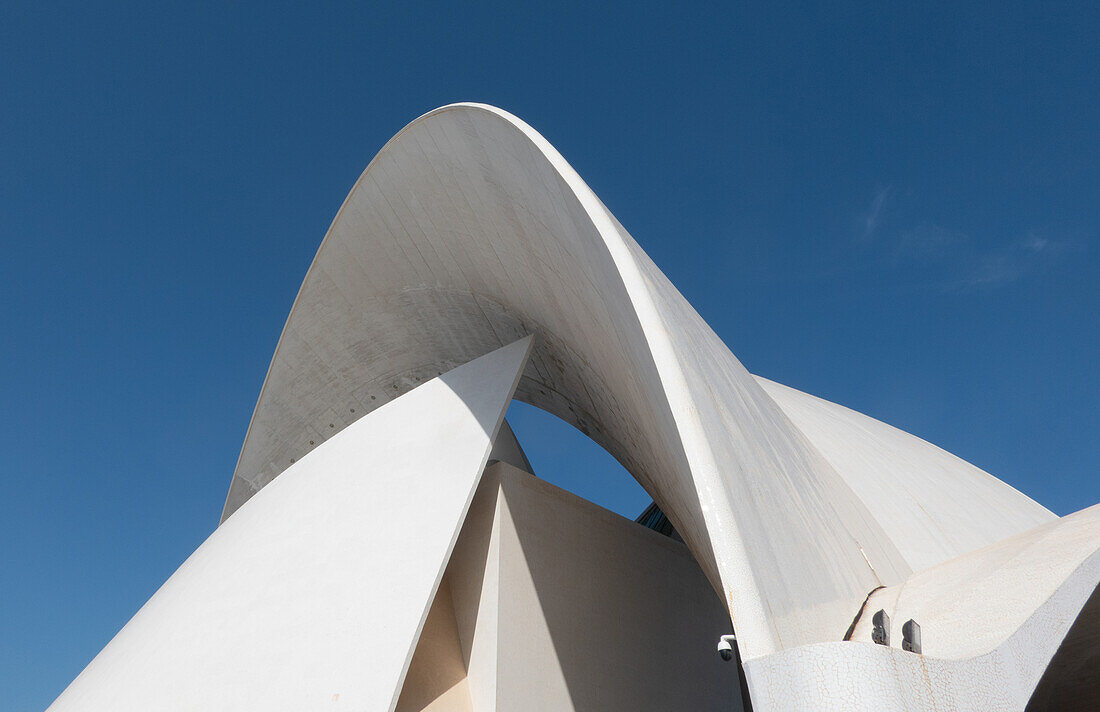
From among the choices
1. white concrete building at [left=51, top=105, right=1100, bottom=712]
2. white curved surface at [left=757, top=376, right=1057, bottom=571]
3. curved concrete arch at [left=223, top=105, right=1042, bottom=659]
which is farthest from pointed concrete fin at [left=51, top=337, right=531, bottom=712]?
white curved surface at [left=757, top=376, right=1057, bottom=571]

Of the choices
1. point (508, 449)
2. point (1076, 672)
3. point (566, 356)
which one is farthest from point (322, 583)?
point (1076, 672)

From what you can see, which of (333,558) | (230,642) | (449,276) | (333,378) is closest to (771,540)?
(333,558)

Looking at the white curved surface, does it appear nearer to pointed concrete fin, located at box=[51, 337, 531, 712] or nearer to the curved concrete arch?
the curved concrete arch

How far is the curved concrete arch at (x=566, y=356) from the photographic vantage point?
3324 millimetres

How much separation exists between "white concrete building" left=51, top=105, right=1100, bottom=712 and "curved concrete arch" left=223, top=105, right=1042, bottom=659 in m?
0.03

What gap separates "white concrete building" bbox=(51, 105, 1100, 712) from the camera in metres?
3.09

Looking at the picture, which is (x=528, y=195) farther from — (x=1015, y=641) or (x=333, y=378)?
(x=333, y=378)

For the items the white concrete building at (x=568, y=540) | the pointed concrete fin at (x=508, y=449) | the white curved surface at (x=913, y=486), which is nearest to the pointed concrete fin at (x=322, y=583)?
the white concrete building at (x=568, y=540)

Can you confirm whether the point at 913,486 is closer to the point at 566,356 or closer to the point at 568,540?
the point at 568,540

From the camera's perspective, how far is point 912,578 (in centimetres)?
443

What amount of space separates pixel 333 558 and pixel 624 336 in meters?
2.98

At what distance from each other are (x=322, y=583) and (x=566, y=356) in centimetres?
341

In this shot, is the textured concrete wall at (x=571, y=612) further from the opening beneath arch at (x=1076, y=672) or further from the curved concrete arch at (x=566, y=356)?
the opening beneath arch at (x=1076, y=672)

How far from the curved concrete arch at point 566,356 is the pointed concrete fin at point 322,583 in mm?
1415
